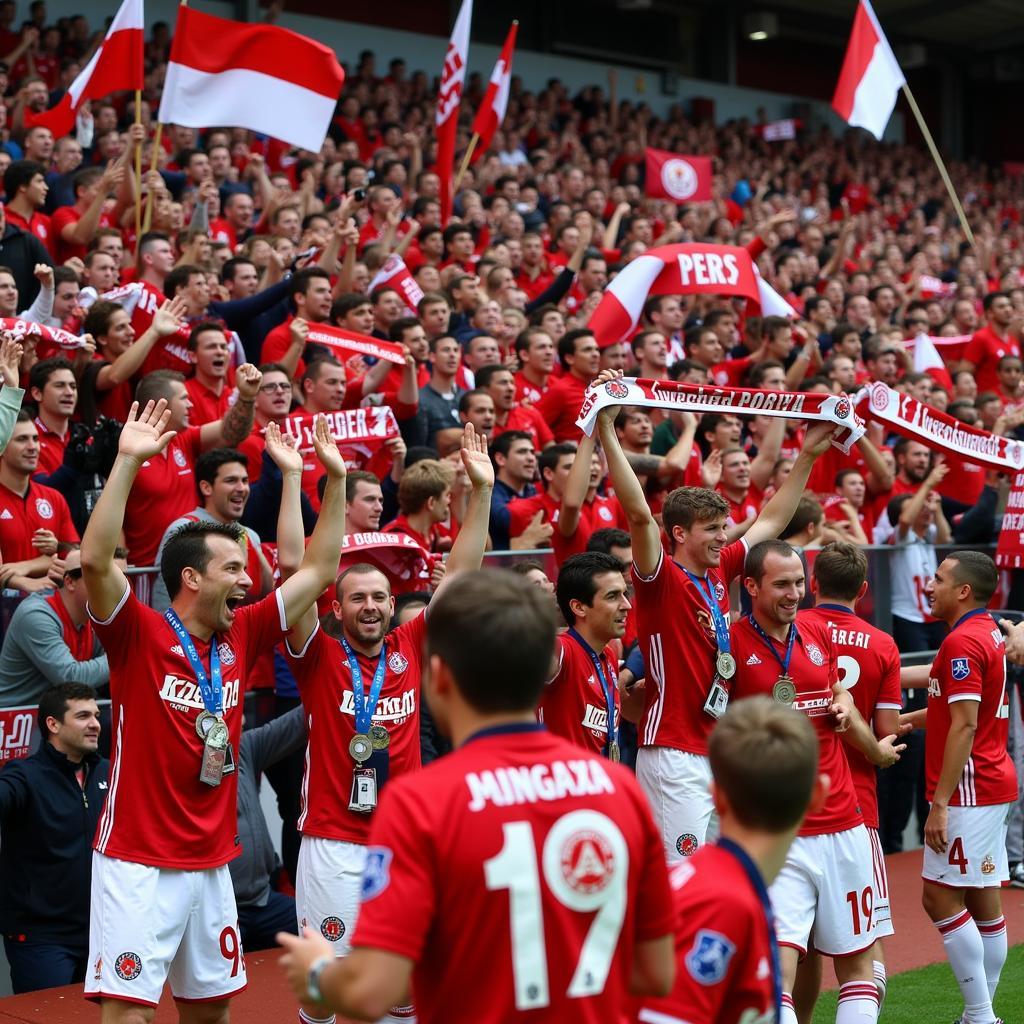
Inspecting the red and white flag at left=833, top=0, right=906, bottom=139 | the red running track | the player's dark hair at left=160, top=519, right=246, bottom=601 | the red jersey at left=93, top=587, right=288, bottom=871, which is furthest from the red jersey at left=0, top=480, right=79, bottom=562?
the red and white flag at left=833, top=0, right=906, bottom=139

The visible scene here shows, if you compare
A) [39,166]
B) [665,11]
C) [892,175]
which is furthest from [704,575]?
[665,11]

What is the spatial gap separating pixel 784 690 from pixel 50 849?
3339 millimetres

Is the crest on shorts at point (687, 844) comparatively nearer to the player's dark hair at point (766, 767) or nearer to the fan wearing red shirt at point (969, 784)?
the fan wearing red shirt at point (969, 784)

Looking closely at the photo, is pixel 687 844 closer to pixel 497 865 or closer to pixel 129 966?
pixel 129 966

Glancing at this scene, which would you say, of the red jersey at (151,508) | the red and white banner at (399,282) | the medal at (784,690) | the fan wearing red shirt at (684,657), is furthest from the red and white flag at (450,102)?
the medal at (784,690)

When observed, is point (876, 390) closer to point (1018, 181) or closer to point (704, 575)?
point (704, 575)

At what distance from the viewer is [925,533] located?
36.6 ft

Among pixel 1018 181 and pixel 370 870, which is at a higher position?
pixel 1018 181

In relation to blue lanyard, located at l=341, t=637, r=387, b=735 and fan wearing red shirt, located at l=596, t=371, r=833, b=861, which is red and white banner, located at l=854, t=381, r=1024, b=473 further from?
blue lanyard, located at l=341, t=637, r=387, b=735

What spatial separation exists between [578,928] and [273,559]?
212 inches

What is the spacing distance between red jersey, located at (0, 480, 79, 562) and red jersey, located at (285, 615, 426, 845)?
8.23ft

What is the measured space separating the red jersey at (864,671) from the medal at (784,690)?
0.38 meters

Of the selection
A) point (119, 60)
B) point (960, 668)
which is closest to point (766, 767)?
point (960, 668)

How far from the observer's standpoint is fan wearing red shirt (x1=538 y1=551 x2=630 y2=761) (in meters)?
6.05
